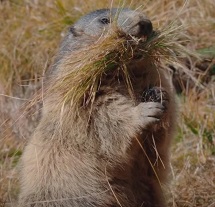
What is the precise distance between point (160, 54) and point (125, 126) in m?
0.64

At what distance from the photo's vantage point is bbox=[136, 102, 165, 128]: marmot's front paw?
4.35 m

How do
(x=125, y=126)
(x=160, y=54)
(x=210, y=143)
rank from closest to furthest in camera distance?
(x=125, y=126) < (x=160, y=54) < (x=210, y=143)

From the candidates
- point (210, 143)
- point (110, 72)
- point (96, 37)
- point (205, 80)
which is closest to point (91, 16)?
point (96, 37)

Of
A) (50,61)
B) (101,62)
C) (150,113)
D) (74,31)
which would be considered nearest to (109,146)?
(150,113)

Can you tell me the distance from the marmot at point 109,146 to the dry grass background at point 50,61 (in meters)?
0.94

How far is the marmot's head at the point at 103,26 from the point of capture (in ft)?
15.2

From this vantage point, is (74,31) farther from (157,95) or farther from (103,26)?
(157,95)

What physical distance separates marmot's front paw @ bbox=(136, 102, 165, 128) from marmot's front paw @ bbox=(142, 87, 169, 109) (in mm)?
115

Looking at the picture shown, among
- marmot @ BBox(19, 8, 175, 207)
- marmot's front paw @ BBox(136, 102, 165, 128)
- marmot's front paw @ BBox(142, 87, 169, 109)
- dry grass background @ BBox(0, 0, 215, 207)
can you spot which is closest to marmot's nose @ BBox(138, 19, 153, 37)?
marmot @ BBox(19, 8, 175, 207)

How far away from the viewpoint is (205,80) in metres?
6.94

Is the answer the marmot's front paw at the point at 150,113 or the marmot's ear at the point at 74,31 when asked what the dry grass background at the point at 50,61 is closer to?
the marmot's ear at the point at 74,31

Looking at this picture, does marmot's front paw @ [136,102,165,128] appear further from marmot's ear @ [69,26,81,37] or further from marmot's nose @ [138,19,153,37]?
marmot's ear @ [69,26,81,37]

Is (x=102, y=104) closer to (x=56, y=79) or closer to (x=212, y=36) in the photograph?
(x=56, y=79)

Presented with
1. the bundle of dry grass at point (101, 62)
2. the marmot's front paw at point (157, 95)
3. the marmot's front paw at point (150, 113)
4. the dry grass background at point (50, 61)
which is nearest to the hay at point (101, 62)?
the bundle of dry grass at point (101, 62)
